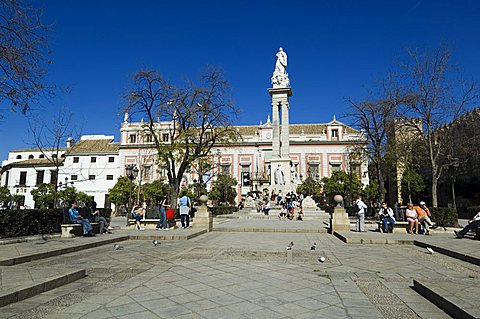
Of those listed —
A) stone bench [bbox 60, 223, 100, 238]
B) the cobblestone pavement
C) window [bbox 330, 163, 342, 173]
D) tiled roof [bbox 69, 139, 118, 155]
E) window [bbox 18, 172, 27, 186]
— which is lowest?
the cobblestone pavement

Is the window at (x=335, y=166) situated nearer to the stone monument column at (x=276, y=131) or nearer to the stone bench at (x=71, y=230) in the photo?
the stone monument column at (x=276, y=131)

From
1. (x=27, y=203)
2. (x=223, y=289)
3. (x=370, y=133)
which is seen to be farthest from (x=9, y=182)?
(x=223, y=289)

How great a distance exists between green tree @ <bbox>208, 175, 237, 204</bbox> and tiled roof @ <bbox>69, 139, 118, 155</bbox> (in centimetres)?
2139

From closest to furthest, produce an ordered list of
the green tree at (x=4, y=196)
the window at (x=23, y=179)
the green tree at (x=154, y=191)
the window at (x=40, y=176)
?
1. the green tree at (x=4, y=196)
2. the green tree at (x=154, y=191)
3. the window at (x=40, y=176)
4. the window at (x=23, y=179)

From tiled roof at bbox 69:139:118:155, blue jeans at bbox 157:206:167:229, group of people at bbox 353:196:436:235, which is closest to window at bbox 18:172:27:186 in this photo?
tiled roof at bbox 69:139:118:155

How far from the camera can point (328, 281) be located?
5.89 m

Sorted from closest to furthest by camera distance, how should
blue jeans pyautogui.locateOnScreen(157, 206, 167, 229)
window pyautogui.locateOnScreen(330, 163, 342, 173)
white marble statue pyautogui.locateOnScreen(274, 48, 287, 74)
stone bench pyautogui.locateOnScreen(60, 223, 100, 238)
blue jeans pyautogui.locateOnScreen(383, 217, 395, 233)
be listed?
1. stone bench pyautogui.locateOnScreen(60, 223, 100, 238)
2. blue jeans pyautogui.locateOnScreen(383, 217, 395, 233)
3. blue jeans pyautogui.locateOnScreen(157, 206, 167, 229)
4. white marble statue pyautogui.locateOnScreen(274, 48, 287, 74)
5. window pyautogui.locateOnScreen(330, 163, 342, 173)

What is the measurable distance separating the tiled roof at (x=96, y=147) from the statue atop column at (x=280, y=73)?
1470 inches

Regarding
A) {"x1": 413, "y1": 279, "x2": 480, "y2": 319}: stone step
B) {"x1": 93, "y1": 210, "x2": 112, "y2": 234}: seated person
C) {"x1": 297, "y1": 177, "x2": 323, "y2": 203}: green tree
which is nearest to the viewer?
{"x1": 413, "y1": 279, "x2": 480, "y2": 319}: stone step

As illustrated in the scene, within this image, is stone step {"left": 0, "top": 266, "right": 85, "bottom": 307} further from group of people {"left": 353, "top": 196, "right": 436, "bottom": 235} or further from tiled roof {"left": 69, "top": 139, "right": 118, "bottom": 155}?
tiled roof {"left": 69, "top": 139, "right": 118, "bottom": 155}

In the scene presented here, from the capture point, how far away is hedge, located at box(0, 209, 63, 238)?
37.1 feet

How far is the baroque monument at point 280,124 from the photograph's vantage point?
113 ft

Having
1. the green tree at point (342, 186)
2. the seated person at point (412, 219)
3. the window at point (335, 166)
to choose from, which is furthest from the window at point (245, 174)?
the seated person at point (412, 219)

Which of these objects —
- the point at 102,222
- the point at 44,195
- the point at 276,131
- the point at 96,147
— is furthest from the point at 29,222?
the point at 96,147
